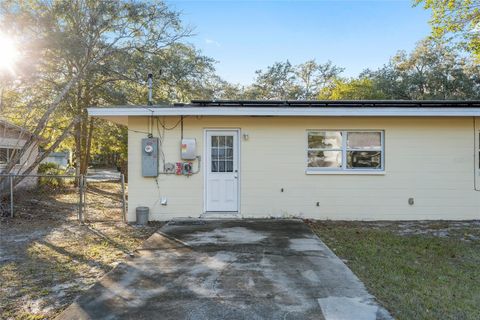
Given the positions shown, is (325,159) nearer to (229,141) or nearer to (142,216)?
(229,141)

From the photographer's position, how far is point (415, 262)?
4832mm

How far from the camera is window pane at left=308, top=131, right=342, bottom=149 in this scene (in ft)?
27.1

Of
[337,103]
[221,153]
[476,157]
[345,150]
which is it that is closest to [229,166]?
[221,153]

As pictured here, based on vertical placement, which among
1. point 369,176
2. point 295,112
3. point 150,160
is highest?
point 295,112

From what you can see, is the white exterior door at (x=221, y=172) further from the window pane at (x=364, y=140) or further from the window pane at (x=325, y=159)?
the window pane at (x=364, y=140)

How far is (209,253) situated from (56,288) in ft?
6.86

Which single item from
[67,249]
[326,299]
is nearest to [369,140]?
[326,299]

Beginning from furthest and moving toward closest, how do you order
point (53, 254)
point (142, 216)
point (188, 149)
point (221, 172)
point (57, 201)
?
point (57, 201) → point (221, 172) → point (188, 149) → point (142, 216) → point (53, 254)

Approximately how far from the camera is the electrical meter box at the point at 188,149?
25.8 feet

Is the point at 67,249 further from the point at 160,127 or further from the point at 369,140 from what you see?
the point at 369,140

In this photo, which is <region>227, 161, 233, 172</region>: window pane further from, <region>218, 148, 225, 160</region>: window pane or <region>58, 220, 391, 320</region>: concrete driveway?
<region>58, 220, 391, 320</region>: concrete driveway

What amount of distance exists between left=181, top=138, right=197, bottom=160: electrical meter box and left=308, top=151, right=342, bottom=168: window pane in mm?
2861

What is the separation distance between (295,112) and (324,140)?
1.21m

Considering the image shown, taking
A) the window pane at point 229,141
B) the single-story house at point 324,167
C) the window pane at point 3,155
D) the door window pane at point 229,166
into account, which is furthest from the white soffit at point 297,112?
the window pane at point 3,155
